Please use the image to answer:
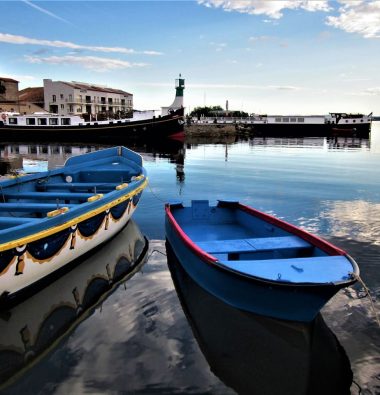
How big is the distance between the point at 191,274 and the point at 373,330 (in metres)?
3.50

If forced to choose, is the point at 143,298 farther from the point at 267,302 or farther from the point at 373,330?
the point at 373,330

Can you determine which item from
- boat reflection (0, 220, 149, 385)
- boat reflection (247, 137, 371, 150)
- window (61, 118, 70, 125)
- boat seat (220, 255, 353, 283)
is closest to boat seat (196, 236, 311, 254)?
boat seat (220, 255, 353, 283)

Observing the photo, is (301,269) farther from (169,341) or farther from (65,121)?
(65,121)

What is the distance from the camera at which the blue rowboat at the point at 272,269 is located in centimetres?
544

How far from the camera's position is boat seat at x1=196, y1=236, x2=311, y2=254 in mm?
7230

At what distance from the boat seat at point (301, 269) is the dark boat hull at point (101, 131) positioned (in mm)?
49691

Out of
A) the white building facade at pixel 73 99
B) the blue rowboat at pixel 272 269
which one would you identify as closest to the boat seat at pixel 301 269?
the blue rowboat at pixel 272 269

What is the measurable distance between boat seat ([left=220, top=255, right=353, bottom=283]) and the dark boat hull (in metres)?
49.7

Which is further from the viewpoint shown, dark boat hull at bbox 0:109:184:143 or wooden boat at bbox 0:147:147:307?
dark boat hull at bbox 0:109:184:143

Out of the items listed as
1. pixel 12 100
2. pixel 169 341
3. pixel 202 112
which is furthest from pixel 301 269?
pixel 202 112

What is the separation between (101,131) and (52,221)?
49.6 m

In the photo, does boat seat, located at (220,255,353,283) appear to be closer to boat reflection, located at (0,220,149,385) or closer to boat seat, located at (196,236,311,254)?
boat seat, located at (196,236,311,254)

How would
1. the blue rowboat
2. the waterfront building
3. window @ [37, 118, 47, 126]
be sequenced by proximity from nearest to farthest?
1. the blue rowboat
2. window @ [37, 118, 47, 126]
3. the waterfront building

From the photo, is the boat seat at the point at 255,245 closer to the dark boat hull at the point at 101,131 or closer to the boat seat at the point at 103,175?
the boat seat at the point at 103,175
